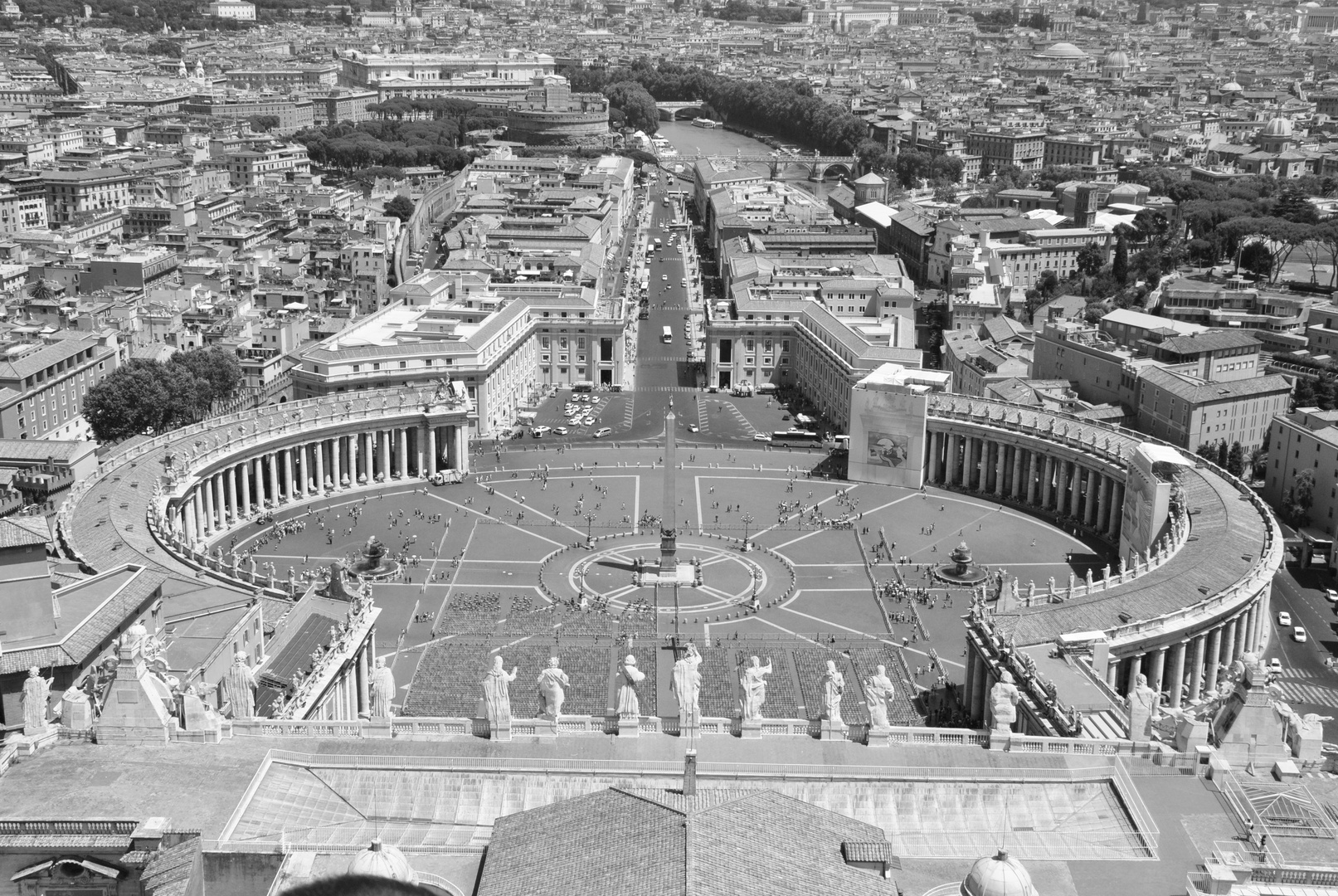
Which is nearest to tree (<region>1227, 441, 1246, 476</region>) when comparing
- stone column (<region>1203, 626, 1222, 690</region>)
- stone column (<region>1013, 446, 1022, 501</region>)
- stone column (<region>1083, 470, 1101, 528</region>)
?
stone column (<region>1083, 470, 1101, 528</region>)

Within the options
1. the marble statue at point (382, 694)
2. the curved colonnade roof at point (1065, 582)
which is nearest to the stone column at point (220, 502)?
the curved colonnade roof at point (1065, 582)

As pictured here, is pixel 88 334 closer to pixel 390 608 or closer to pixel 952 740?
pixel 390 608

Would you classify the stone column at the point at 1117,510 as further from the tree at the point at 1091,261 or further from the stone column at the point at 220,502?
the tree at the point at 1091,261

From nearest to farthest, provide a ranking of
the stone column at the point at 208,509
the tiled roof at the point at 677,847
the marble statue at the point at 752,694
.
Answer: the tiled roof at the point at 677,847
the marble statue at the point at 752,694
the stone column at the point at 208,509

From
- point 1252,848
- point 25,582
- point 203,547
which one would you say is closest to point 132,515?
point 203,547

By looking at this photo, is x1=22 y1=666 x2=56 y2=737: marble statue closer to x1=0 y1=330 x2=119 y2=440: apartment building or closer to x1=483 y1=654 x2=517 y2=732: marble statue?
x1=483 y1=654 x2=517 y2=732: marble statue

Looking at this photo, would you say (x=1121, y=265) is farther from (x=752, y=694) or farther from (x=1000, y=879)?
(x=1000, y=879)
